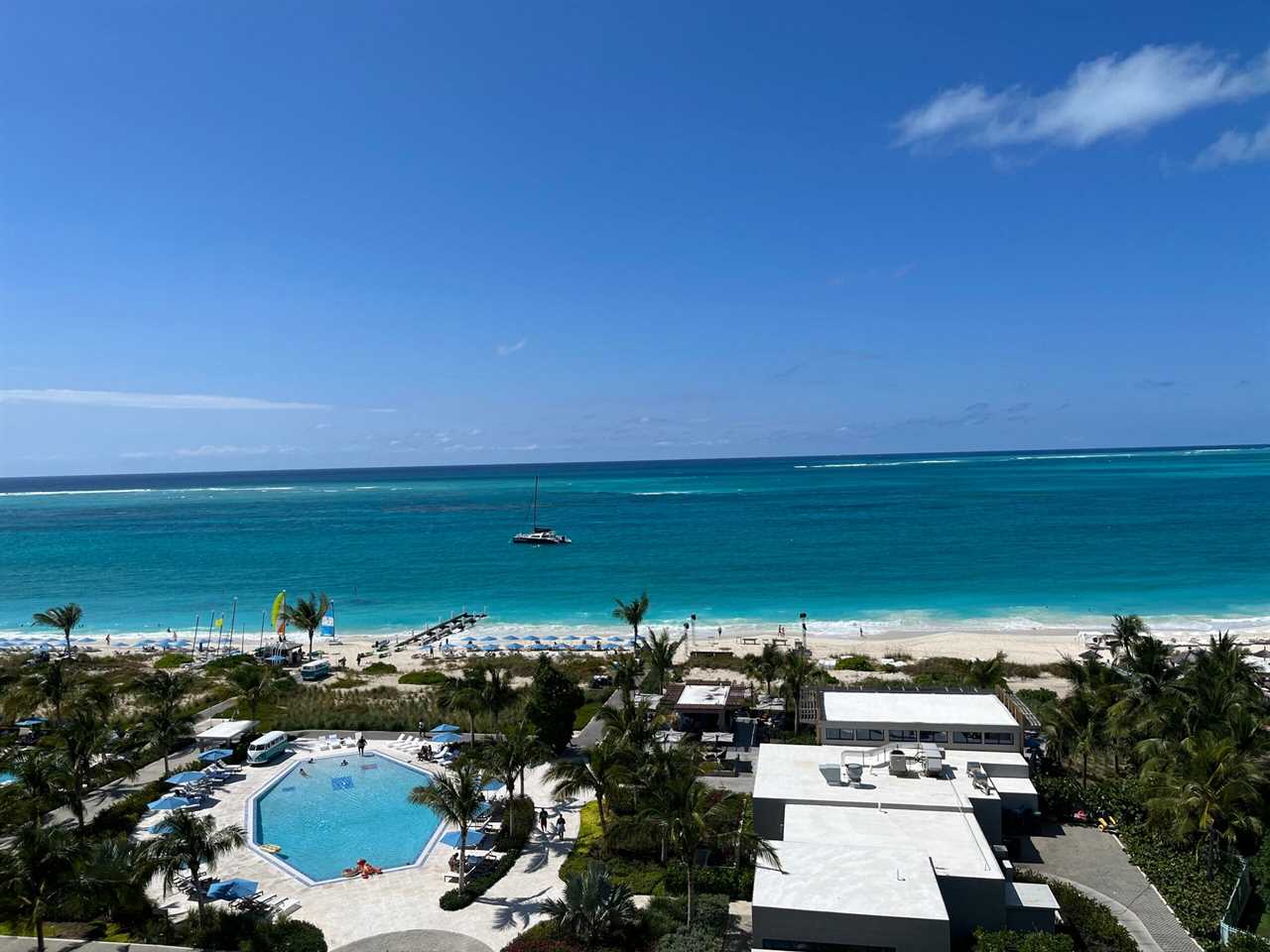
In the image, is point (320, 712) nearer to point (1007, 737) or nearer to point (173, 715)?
point (173, 715)

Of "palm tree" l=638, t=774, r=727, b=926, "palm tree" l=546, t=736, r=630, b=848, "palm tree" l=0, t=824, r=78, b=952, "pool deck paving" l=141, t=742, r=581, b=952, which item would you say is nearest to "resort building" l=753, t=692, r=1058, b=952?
"palm tree" l=638, t=774, r=727, b=926

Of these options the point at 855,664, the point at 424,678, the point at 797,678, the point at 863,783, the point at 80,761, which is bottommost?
the point at 424,678

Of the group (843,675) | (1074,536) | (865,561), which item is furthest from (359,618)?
→ (1074,536)

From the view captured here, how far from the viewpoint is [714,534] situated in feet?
398

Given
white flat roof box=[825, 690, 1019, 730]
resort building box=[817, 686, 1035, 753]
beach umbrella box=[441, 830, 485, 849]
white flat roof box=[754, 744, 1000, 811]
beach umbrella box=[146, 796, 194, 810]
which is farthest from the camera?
beach umbrella box=[146, 796, 194, 810]

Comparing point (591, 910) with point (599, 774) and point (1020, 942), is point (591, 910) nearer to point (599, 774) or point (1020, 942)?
point (599, 774)

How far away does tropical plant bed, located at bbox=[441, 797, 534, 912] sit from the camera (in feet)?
74.2

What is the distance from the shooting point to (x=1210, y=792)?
2275 cm

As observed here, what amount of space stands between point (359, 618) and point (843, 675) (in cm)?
4625

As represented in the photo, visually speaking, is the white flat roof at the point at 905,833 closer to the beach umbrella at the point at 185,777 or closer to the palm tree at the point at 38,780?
the palm tree at the point at 38,780

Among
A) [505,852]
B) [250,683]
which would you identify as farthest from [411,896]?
[250,683]

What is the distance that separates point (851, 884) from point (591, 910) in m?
6.72

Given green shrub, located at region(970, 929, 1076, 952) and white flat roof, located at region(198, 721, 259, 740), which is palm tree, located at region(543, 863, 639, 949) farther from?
white flat roof, located at region(198, 721, 259, 740)

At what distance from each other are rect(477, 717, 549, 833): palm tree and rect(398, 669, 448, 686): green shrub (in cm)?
2151
